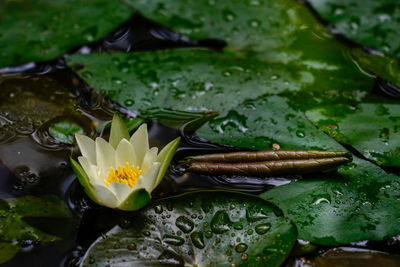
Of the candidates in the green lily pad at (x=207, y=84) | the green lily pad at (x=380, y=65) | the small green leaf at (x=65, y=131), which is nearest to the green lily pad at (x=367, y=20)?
the green lily pad at (x=380, y=65)

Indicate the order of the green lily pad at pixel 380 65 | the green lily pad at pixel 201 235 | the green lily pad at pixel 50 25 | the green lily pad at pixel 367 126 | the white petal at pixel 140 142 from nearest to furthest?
the green lily pad at pixel 201 235 < the white petal at pixel 140 142 < the green lily pad at pixel 367 126 < the green lily pad at pixel 380 65 < the green lily pad at pixel 50 25

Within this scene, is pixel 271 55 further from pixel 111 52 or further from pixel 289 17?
pixel 111 52

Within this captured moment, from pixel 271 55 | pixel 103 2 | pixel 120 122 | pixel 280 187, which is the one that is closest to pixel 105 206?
pixel 120 122

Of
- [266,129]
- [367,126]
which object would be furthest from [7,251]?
[367,126]

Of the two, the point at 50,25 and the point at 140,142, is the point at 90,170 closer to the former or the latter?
the point at 140,142

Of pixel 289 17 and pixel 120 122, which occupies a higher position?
pixel 289 17

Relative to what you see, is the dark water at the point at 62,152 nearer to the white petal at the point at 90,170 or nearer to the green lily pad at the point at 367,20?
the white petal at the point at 90,170

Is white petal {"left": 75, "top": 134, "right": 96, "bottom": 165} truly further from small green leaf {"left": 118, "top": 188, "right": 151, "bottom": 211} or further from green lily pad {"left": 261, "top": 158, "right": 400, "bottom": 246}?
green lily pad {"left": 261, "top": 158, "right": 400, "bottom": 246}
